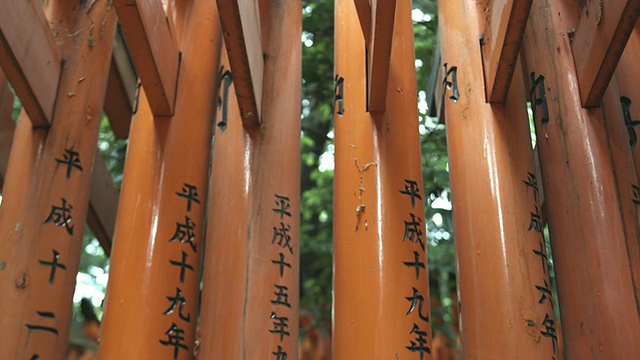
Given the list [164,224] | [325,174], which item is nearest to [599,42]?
[164,224]

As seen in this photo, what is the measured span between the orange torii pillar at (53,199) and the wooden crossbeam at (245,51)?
0.44 meters

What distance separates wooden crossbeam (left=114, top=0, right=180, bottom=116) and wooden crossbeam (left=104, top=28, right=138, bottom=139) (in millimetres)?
574

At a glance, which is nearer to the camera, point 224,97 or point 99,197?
point 224,97

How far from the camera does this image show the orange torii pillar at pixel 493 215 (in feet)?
6.79

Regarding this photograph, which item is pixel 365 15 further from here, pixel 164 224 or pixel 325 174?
pixel 325 174

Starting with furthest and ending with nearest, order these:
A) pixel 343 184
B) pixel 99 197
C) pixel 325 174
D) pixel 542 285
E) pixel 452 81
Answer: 1. pixel 325 174
2. pixel 99 197
3. pixel 452 81
4. pixel 343 184
5. pixel 542 285

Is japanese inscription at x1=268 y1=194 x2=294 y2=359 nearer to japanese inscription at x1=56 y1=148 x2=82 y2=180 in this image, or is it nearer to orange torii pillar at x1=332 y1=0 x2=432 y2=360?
orange torii pillar at x1=332 y1=0 x2=432 y2=360

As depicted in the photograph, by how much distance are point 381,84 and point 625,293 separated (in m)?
0.85

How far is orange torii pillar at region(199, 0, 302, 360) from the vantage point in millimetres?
2168

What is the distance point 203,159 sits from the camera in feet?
8.07

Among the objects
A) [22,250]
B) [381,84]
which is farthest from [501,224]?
[22,250]

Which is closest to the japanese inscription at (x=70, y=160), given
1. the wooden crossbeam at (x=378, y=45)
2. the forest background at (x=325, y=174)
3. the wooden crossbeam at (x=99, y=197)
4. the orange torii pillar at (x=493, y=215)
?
the wooden crossbeam at (x=99, y=197)

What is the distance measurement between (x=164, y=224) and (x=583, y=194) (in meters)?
1.13

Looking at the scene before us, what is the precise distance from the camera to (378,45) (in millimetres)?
2240
